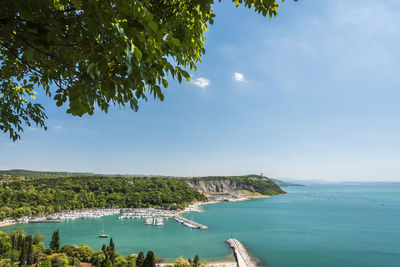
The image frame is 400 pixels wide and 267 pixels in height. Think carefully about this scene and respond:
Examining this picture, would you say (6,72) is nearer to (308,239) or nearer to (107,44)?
(107,44)

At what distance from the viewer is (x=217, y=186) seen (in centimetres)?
12131

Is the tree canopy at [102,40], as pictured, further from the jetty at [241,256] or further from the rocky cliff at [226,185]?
the rocky cliff at [226,185]

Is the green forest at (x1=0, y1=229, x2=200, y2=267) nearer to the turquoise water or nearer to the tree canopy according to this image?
the turquoise water

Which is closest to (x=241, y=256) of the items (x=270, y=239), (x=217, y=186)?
(x=270, y=239)

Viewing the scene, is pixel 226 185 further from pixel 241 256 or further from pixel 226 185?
pixel 241 256

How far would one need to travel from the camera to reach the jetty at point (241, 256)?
24397 millimetres

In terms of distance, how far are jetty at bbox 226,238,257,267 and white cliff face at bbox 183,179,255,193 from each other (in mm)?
78117

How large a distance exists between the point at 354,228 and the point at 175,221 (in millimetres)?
39742

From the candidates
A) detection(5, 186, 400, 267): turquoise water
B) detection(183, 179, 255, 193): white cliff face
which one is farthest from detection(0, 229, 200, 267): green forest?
detection(183, 179, 255, 193): white cliff face

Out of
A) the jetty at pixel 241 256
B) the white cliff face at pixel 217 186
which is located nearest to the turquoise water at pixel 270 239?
the jetty at pixel 241 256

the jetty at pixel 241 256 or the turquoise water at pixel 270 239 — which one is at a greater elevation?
the jetty at pixel 241 256

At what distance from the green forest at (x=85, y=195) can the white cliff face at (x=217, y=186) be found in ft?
58.9

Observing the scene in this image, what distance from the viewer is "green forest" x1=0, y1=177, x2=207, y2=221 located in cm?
5566

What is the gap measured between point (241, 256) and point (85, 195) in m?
64.1
